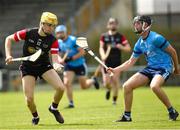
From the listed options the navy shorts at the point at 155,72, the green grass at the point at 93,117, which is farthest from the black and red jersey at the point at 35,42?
the navy shorts at the point at 155,72

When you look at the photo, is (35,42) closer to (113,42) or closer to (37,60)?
(37,60)

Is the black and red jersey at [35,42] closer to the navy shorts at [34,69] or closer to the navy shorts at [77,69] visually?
the navy shorts at [34,69]

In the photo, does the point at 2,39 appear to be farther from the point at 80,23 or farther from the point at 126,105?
the point at 126,105

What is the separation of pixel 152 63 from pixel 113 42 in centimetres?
799

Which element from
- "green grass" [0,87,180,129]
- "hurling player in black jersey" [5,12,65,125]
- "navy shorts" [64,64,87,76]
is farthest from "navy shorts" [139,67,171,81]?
"navy shorts" [64,64,87,76]

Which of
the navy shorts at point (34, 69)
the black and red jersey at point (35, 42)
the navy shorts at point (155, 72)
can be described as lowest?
the navy shorts at point (155, 72)

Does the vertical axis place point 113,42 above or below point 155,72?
below

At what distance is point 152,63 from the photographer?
583 inches

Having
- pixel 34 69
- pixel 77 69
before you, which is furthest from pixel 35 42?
pixel 77 69

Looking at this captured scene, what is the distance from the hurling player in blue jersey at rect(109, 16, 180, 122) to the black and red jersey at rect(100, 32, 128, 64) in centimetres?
768

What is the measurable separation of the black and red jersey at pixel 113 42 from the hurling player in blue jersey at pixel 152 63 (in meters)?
7.68

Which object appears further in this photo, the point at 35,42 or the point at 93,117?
the point at 93,117

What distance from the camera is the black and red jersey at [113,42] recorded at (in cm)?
2264

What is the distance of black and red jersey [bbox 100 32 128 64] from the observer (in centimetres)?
2264
